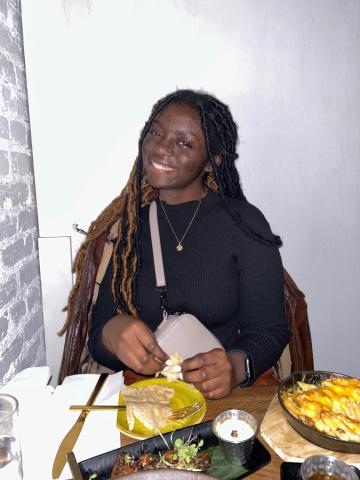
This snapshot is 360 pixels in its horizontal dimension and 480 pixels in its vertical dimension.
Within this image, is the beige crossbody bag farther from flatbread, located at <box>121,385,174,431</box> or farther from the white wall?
the white wall

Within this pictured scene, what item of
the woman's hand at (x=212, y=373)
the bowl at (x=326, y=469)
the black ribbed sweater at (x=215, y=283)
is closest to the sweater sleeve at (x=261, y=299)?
the black ribbed sweater at (x=215, y=283)

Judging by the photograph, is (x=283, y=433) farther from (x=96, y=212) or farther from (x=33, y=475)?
(x=96, y=212)

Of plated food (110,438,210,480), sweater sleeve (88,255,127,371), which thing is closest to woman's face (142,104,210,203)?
sweater sleeve (88,255,127,371)

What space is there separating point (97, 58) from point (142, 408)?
1.85m

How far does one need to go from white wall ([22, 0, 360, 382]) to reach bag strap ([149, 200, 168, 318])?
2.04 feet

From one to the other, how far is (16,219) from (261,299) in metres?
1.19

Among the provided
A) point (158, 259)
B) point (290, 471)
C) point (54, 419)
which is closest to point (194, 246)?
point (158, 259)

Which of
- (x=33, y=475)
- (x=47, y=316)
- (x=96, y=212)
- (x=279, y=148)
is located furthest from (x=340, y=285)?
(x=33, y=475)

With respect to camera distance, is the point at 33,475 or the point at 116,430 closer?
the point at 33,475

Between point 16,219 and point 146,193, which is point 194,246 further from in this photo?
point 16,219

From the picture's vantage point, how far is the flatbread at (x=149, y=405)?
1.08 m

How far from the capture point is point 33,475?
93 cm

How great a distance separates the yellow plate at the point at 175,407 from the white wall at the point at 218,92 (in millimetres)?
1310

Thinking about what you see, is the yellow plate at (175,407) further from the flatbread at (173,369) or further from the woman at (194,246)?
the woman at (194,246)
